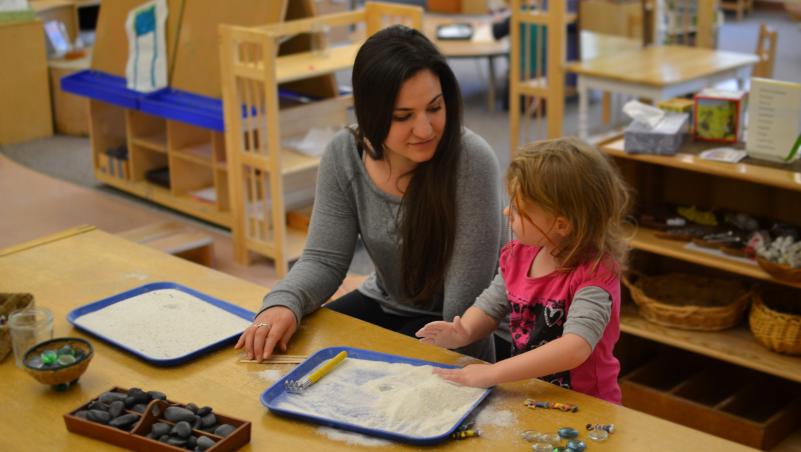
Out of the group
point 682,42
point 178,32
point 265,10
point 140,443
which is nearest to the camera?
point 140,443

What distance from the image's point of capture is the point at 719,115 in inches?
126

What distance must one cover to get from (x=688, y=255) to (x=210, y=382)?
1728mm

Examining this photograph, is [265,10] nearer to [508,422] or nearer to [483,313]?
[483,313]

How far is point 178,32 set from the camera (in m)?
5.00

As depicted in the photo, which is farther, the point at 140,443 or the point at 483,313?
the point at 483,313

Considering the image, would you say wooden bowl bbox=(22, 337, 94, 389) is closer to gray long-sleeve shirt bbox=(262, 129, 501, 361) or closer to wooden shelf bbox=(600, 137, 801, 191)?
gray long-sleeve shirt bbox=(262, 129, 501, 361)

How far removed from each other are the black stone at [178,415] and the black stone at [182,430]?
0.08 ft

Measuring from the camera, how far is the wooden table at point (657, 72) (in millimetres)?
4629

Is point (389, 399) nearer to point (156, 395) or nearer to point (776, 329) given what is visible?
point (156, 395)

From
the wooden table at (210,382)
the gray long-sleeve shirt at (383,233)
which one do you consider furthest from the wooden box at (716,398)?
the wooden table at (210,382)

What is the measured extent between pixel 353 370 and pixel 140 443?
1.44ft

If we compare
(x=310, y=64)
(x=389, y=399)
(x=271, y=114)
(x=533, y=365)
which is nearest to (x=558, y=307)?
(x=533, y=365)

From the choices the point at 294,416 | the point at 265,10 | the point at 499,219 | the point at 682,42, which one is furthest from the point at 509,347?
the point at 682,42

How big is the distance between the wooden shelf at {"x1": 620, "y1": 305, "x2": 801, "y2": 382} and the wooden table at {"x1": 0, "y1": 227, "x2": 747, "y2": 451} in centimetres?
134
